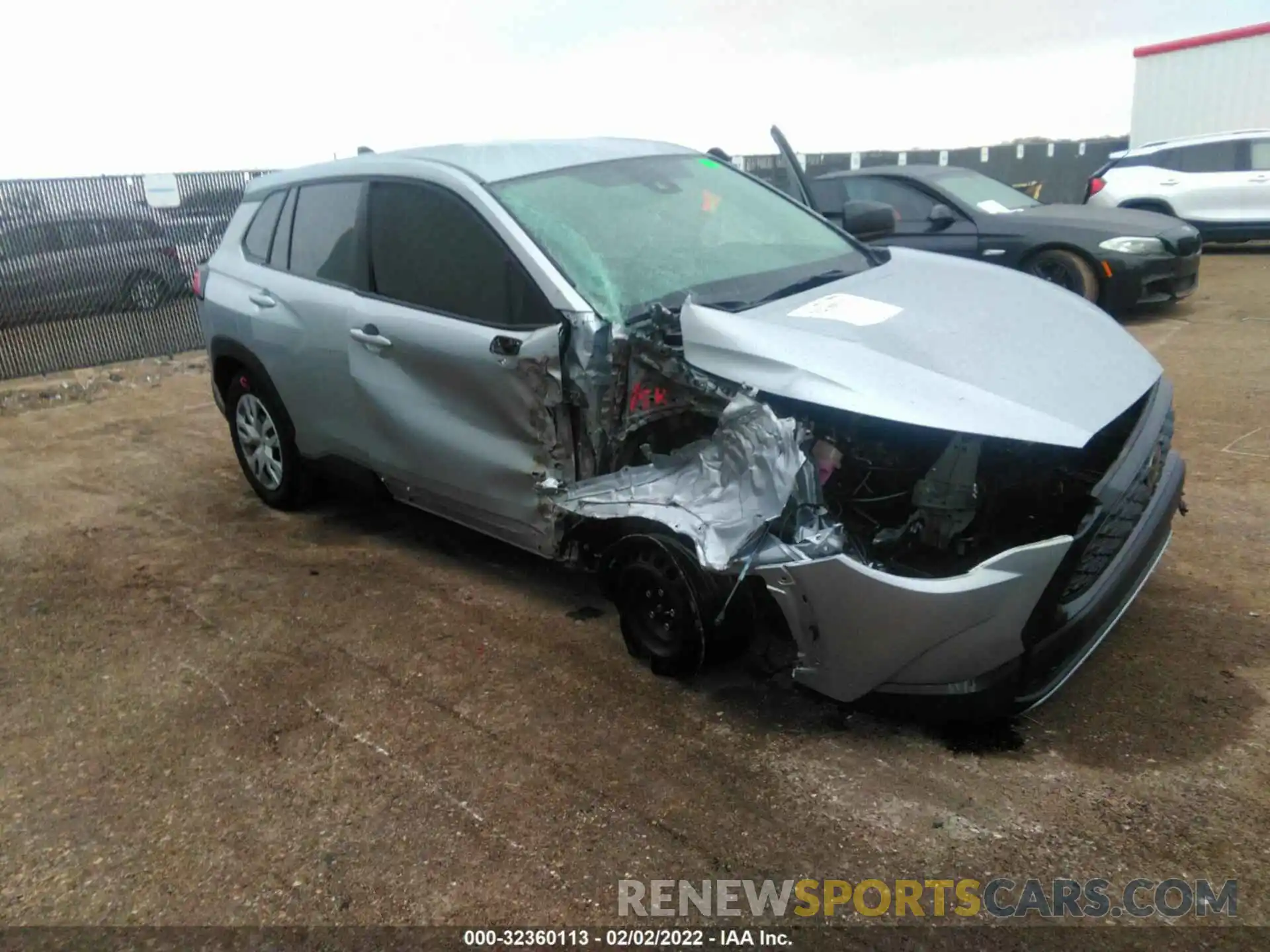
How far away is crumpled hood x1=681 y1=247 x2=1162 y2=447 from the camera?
8.82 ft

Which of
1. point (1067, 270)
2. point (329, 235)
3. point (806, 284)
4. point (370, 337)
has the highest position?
point (329, 235)

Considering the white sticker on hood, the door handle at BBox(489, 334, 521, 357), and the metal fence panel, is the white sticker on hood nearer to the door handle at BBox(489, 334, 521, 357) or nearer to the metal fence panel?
the door handle at BBox(489, 334, 521, 357)

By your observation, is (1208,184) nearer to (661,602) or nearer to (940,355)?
(940,355)

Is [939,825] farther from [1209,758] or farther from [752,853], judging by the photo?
[1209,758]

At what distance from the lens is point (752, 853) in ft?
8.35

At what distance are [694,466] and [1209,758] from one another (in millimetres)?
1721

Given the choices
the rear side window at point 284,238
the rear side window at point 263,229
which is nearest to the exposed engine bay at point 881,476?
the rear side window at point 284,238

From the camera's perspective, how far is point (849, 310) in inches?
130

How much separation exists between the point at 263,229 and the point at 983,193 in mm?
6997

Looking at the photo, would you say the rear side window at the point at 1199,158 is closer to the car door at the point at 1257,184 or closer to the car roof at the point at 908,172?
the car door at the point at 1257,184

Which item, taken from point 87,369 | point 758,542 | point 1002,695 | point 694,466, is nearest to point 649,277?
point 694,466

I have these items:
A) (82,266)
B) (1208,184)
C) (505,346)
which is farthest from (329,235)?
(1208,184)

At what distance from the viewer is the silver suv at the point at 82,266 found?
9.16 meters

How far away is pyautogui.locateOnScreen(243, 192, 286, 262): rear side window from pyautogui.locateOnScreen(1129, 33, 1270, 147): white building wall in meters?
→ 17.9
